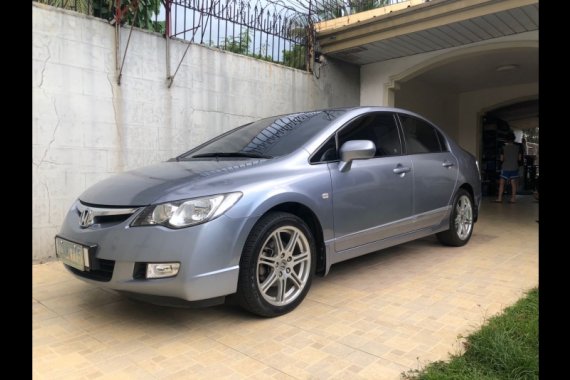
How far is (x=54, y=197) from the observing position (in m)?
4.61

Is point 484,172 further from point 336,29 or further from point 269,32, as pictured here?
point 269,32

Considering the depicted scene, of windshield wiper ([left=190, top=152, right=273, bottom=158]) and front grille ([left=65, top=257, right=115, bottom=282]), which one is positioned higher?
windshield wiper ([left=190, top=152, right=273, bottom=158])

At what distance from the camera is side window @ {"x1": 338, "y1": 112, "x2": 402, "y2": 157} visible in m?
3.78

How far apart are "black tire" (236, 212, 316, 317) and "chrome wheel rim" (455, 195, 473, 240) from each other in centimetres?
257

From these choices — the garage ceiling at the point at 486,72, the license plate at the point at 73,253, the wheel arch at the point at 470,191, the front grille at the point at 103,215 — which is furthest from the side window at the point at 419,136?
the garage ceiling at the point at 486,72

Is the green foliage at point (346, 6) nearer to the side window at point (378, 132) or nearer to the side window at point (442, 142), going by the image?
the side window at point (442, 142)

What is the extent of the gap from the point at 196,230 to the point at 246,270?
44 centimetres

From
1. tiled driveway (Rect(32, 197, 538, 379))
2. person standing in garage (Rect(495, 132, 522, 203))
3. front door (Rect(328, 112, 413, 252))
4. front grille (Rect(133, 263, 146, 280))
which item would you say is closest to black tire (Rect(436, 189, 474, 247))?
tiled driveway (Rect(32, 197, 538, 379))

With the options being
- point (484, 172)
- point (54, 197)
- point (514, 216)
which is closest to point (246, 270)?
point (54, 197)

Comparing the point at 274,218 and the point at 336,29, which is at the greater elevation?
the point at 336,29

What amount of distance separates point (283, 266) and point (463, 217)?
3.07 metres

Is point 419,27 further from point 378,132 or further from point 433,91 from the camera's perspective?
point 433,91

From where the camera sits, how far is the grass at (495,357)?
2.24 m

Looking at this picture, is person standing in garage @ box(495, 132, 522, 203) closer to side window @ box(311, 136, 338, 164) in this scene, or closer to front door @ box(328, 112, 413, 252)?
front door @ box(328, 112, 413, 252)
